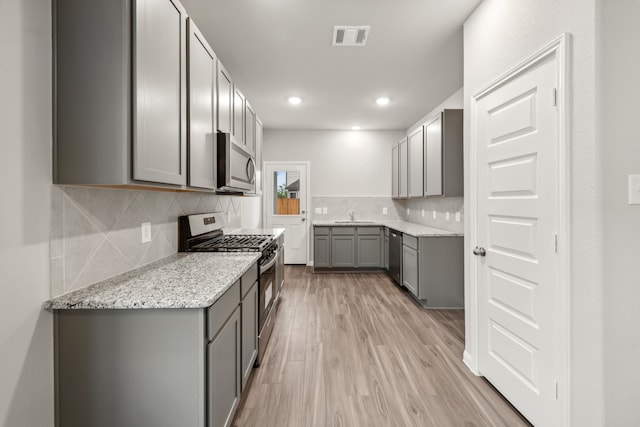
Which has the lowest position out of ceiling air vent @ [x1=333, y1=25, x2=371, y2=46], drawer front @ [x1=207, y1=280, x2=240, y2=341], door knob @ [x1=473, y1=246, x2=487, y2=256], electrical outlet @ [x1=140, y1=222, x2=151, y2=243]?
drawer front @ [x1=207, y1=280, x2=240, y2=341]

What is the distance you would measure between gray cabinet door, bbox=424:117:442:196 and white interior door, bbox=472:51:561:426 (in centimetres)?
135

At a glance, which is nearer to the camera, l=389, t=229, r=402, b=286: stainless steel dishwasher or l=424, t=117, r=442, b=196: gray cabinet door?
l=424, t=117, r=442, b=196: gray cabinet door

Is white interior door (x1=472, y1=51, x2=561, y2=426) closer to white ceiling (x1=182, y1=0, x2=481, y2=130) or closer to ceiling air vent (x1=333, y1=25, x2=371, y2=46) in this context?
white ceiling (x1=182, y1=0, x2=481, y2=130)

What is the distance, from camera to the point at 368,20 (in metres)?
2.44

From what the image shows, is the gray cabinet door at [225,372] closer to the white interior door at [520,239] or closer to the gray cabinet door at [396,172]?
the white interior door at [520,239]

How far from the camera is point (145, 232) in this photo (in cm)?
193

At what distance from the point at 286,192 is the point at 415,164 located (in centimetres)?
269

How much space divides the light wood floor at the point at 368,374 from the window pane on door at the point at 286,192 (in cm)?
272

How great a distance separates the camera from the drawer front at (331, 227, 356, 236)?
5.28 meters

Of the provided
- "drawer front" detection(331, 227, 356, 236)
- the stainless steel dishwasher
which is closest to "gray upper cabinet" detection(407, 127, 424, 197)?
the stainless steel dishwasher

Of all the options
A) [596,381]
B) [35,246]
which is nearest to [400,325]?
[596,381]

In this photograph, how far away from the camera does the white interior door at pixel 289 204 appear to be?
6.06 meters

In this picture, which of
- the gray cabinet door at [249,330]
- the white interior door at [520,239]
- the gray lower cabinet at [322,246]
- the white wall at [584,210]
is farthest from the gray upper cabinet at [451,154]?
the gray cabinet door at [249,330]

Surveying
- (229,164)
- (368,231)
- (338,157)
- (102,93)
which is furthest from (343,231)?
(102,93)
